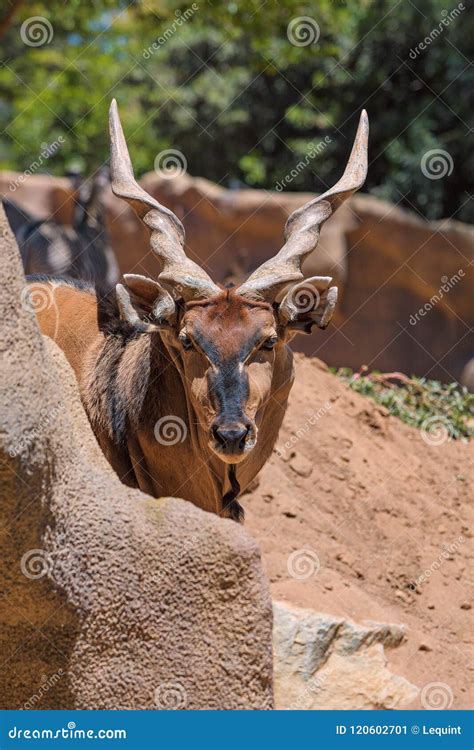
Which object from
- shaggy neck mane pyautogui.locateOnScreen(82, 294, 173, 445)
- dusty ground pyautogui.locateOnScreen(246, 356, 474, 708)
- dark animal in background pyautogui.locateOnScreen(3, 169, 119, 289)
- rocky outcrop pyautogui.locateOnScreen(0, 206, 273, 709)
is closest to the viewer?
rocky outcrop pyautogui.locateOnScreen(0, 206, 273, 709)

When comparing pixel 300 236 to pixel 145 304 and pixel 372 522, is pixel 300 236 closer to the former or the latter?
pixel 145 304

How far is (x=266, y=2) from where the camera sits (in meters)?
12.7

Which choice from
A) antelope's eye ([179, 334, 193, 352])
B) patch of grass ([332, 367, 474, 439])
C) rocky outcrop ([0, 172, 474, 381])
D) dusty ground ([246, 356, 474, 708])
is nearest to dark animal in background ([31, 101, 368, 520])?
antelope's eye ([179, 334, 193, 352])

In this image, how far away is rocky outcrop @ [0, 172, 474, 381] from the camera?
12797 mm

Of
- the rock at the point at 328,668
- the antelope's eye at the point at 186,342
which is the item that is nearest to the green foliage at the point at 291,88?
the antelope's eye at the point at 186,342

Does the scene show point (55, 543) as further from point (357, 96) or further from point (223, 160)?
point (223, 160)

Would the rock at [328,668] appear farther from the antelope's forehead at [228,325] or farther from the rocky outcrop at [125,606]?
the rocky outcrop at [125,606]

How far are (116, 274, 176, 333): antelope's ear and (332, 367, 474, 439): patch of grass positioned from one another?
156 inches

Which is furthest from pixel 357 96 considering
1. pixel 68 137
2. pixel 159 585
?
pixel 159 585

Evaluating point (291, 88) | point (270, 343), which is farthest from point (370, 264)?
point (270, 343)

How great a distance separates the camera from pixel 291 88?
16906mm

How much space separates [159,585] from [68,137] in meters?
18.7

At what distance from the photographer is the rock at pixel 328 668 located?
5543 millimetres

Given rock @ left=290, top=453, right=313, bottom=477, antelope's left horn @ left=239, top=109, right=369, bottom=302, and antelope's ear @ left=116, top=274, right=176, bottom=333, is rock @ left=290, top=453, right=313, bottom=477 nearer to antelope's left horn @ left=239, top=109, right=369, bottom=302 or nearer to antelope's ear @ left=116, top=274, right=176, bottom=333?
antelope's left horn @ left=239, top=109, right=369, bottom=302
